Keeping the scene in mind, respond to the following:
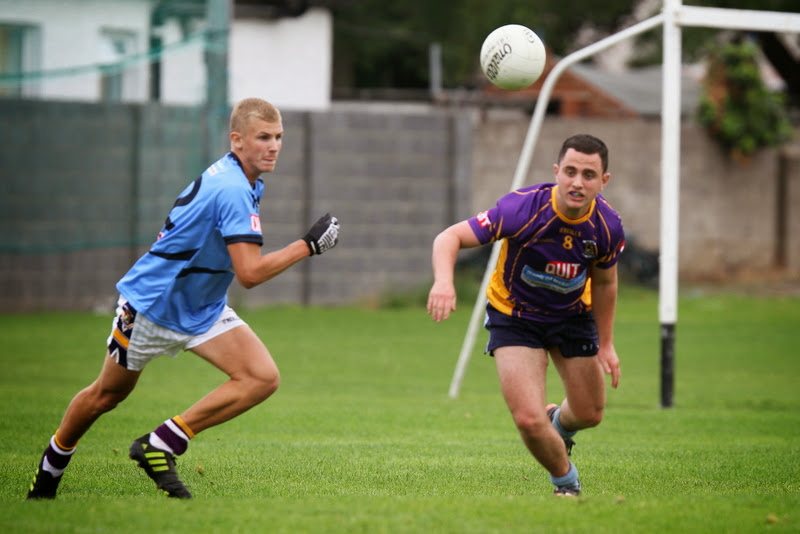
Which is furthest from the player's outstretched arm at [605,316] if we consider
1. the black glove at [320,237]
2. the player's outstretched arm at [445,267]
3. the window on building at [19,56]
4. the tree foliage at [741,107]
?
the tree foliage at [741,107]

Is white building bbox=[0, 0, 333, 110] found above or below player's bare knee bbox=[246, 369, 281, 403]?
above

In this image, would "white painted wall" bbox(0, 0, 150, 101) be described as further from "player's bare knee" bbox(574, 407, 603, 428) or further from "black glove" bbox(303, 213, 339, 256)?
"player's bare knee" bbox(574, 407, 603, 428)

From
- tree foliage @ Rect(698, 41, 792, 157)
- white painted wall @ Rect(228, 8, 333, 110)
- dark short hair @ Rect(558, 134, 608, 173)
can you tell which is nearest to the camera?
dark short hair @ Rect(558, 134, 608, 173)

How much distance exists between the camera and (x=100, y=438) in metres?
8.77

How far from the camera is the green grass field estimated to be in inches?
218

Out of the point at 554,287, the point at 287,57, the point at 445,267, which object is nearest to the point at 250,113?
the point at 445,267

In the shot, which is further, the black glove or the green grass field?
the black glove

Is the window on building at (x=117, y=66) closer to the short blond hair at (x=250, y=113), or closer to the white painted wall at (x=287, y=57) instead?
the white painted wall at (x=287, y=57)

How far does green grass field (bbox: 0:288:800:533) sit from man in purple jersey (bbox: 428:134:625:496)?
0.50m

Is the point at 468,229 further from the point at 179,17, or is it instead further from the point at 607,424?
the point at 179,17

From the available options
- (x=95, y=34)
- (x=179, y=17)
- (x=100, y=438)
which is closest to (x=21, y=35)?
(x=95, y=34)

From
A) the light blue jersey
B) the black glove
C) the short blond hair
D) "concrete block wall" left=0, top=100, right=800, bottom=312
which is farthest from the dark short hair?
"concrete block wall" left=0, top=100, right=800, bottom=312

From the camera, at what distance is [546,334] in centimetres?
655

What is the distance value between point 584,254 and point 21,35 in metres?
13.6
